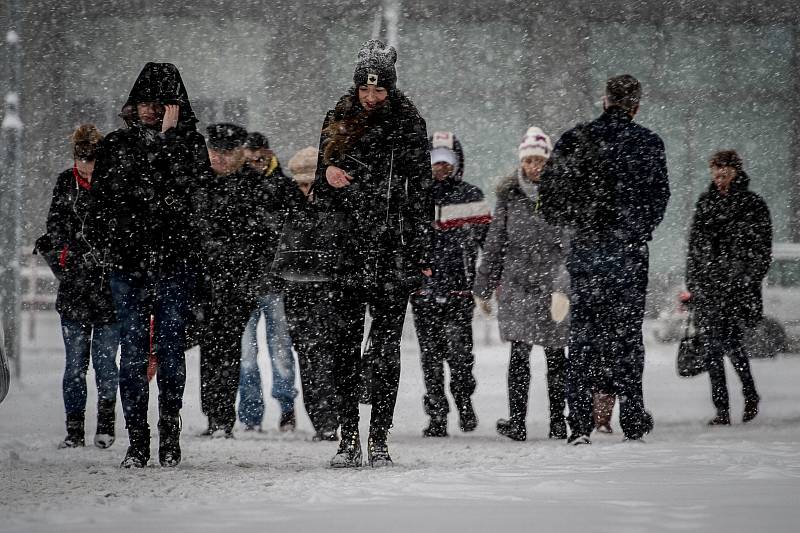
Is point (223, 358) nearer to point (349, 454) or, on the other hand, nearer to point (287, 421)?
point (287, 421)

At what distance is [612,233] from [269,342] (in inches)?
101

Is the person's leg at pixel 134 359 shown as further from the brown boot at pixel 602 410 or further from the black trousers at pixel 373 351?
the brown boot at pixel 602 410

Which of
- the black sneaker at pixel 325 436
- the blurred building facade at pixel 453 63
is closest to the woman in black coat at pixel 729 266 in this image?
the black sneaker at pixel 325 436

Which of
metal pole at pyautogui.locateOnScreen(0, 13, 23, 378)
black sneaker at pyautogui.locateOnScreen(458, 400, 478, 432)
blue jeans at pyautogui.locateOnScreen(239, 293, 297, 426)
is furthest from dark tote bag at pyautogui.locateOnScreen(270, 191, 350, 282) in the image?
metal pole at pyautogui.locateOnScreen(0, 13, 23, 378)

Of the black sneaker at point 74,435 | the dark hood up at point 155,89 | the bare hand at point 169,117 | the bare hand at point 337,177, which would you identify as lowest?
the black sneaker at point 74,435

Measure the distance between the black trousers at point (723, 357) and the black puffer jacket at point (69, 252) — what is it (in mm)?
4011

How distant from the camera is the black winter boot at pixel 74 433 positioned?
6290 mm

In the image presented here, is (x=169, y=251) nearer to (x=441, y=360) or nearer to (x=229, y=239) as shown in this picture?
(x=229, y=239)

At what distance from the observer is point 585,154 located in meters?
6.02

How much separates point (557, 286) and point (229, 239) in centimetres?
195

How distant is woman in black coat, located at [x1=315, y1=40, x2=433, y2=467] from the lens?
489 cm

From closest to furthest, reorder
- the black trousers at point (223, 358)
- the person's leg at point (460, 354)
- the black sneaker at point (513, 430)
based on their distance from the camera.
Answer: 1. the black sneaker at point (513, 430)
2. the black trousers at point (223, 358)
3. the person's leg at point (460, 354)

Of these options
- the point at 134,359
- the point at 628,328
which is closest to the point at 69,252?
the point at 134,359

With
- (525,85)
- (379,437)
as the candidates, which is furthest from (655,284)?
(379,437)
